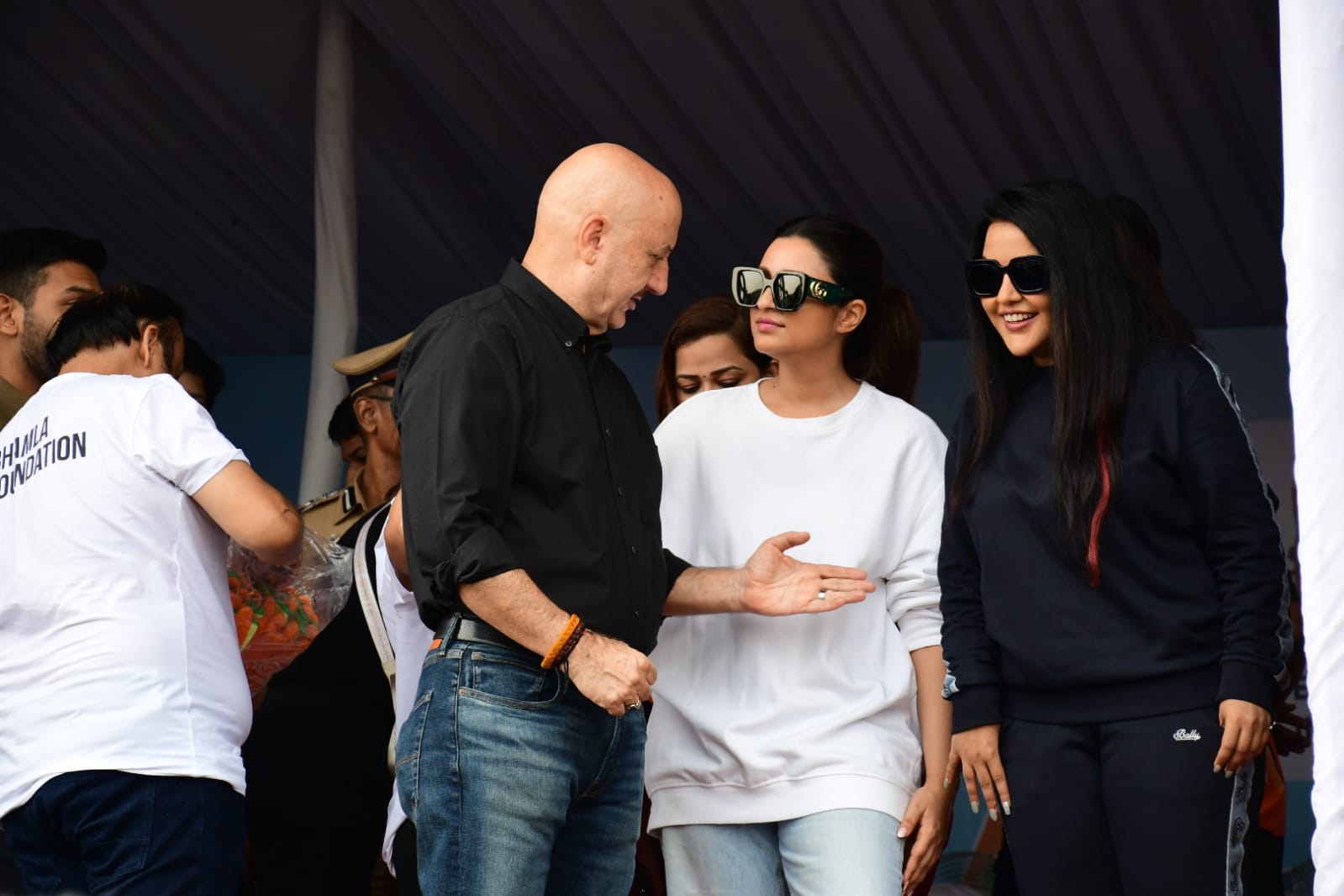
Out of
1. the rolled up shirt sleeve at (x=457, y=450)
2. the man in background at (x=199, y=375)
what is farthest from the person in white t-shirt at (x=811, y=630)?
the man in background at (x=199, y=375)

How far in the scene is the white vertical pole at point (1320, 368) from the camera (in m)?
2.05

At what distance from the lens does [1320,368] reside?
208 cm

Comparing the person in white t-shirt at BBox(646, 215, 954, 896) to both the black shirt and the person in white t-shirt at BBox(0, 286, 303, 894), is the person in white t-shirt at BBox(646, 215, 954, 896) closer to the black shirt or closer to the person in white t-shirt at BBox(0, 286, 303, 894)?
the black shirt

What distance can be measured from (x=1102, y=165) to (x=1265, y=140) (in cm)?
71

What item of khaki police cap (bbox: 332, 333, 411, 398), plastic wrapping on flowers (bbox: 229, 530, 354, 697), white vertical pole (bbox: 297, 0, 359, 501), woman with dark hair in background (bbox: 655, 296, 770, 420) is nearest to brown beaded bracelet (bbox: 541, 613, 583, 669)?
plastic wrapping on flowers (bbox: 229, 530, 354, 697)

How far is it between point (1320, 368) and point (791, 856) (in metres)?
1.26

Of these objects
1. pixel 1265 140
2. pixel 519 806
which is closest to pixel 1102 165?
pixel 1265 140

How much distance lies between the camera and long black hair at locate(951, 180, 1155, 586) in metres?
2.51

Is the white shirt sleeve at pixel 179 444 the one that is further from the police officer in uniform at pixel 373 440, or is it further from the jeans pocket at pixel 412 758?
the police officer in uniform at pixel 373 440

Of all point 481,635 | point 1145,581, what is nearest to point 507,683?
point 481,635

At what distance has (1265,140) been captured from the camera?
6680 mm

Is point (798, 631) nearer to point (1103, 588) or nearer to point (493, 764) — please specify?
point (1103, 588)

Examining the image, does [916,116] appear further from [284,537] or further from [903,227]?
[284,537]

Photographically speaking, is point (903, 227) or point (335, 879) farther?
point (903, 227)
